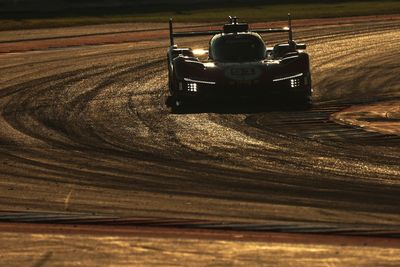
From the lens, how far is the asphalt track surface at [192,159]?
518 inches

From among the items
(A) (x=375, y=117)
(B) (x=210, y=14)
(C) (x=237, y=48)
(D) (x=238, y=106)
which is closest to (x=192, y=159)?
(A) (x=375, y=117)

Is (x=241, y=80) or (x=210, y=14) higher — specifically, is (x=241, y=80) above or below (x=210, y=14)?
above

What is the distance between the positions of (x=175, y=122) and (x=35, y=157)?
4137 millimetres

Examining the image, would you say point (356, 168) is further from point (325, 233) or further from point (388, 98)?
point (388, 98)

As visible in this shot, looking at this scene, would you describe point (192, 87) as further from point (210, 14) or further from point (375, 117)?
point (210, 14)

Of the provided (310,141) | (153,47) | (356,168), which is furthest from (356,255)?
(153,47)

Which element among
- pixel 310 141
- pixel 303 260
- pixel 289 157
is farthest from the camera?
pixel 310 141

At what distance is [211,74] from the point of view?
74.2 feet

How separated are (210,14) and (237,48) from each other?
29.3 metres

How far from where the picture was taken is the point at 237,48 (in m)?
24.0

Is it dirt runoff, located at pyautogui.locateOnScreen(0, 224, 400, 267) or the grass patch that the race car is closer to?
dirt runoff, located at pyautogui.locateOnScreen(0, 224, 400, 267)

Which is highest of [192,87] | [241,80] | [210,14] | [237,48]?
[237,48]

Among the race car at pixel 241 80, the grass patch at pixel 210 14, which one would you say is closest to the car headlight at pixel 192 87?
the race car at pixel 241 80

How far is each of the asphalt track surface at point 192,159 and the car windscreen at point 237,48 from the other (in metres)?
1.45
